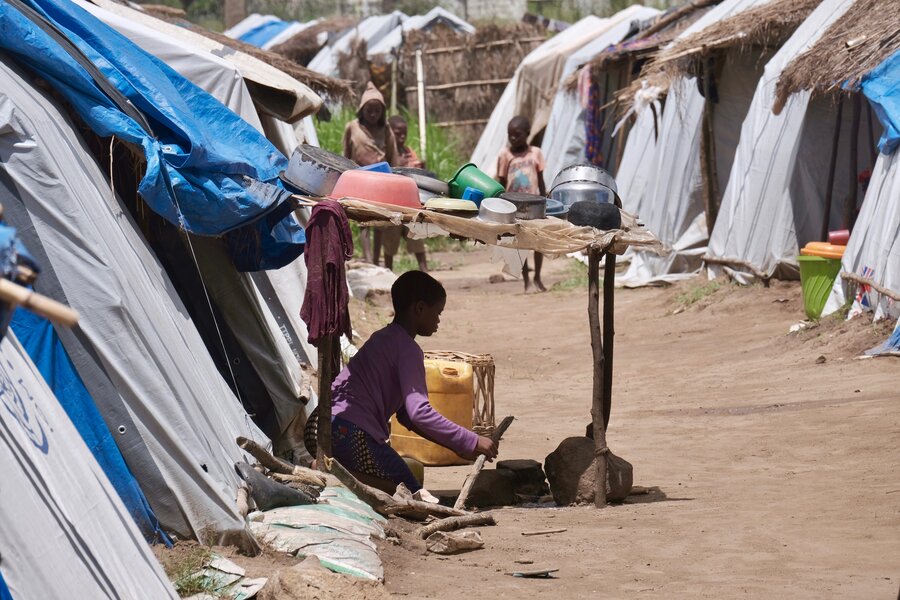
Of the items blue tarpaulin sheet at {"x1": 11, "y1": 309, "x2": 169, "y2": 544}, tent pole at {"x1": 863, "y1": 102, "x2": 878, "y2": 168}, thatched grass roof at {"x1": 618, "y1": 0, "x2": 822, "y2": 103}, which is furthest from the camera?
thatched grass roof at {"x1": 618, "y1": 0, "x2": 822, "y2": 103}

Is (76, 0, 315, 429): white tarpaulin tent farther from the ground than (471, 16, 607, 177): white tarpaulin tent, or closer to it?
closer to it

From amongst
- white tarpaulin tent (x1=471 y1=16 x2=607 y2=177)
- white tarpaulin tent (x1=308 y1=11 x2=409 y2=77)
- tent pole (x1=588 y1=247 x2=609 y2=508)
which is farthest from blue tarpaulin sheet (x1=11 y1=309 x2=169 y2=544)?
white tarpaulin tent (x1=308 y1=11 x2=409 y2=77)

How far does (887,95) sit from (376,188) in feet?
17.4

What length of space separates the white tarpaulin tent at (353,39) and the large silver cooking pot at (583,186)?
17.2 metres

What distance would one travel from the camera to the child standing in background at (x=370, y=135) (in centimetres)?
1258

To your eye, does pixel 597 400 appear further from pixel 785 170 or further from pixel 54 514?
pixel 785 170

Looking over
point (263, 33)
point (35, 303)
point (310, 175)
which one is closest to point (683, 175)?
point (310, 175)

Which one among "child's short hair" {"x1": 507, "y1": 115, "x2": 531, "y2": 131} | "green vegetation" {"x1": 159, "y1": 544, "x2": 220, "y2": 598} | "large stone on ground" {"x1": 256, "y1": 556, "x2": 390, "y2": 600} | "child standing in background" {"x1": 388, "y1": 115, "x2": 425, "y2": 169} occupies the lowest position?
"large stone on ground" {"x1": 256, "y1": 556, "x2": 390, "y2": 600}

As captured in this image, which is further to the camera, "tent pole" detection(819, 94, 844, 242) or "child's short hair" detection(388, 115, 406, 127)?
"child's short hair" detection(388, 115, 406, 127)

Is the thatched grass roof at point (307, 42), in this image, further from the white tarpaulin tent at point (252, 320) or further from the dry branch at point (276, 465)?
the dry branch at point (276, 465)

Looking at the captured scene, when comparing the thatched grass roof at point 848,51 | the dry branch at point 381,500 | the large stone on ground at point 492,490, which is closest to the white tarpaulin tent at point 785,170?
the thatched grass roof at point 848,51

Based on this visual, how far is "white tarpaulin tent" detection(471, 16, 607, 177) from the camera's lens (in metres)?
19.5

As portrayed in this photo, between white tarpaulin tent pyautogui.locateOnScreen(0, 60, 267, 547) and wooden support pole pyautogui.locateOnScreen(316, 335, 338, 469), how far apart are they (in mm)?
798

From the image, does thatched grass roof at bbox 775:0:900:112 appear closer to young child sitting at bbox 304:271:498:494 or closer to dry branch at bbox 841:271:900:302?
dry branch at bbox 841:271:900:302
